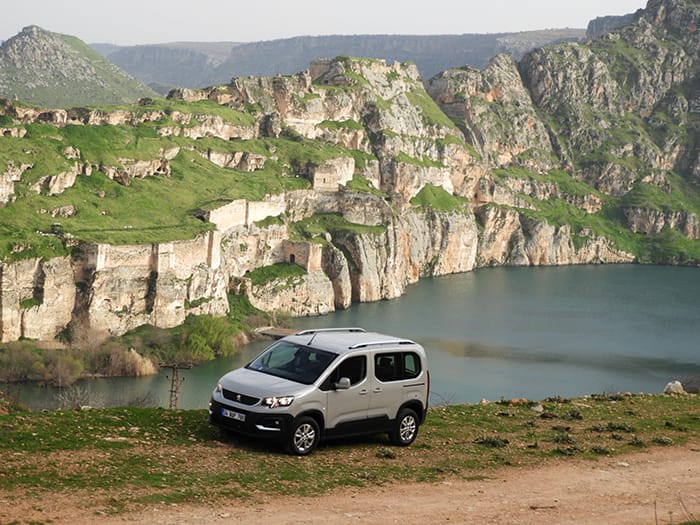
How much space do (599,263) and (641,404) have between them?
15954 centimetres

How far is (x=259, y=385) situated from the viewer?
19.0m

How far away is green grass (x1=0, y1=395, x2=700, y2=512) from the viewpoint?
16.1 meters

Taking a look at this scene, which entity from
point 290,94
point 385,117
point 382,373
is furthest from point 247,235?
point 382,373

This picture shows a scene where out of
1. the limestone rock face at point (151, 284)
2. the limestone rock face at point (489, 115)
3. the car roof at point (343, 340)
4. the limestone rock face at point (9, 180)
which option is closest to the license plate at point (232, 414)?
the car roof at point (343, 340)

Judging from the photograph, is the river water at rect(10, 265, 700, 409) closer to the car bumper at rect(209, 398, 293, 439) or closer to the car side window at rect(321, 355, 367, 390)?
the car side window at rect(321, 355, 367, 390)

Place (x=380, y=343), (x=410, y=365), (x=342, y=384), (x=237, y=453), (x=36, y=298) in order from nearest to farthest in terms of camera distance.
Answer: (x=237, y=453) → (x=342, y=384) → (x=380, y=343) → (x=410, y=365) → (x=36, y=298)

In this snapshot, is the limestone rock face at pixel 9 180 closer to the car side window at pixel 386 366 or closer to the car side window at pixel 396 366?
the car side window at pixel 396 366

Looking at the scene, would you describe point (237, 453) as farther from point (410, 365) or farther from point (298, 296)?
point (298, 296)

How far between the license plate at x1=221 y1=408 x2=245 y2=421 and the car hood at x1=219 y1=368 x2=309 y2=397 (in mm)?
412

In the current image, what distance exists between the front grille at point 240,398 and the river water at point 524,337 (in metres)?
35.2

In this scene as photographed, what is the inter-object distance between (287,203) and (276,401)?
103656 millimetres

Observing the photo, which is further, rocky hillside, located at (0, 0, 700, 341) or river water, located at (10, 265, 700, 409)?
rocky hillside, located at (0, 0, 700, 341)

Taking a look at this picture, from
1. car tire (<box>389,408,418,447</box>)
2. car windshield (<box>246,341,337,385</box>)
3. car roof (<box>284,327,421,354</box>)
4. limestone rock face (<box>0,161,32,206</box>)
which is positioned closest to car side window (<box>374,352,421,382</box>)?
car roof (<box>284,327,421,354</box>)

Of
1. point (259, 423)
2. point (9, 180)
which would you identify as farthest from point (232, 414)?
point (9, 180)
